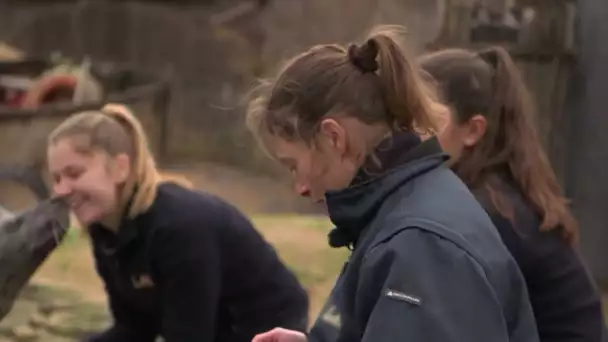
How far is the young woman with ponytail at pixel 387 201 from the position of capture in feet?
3.78

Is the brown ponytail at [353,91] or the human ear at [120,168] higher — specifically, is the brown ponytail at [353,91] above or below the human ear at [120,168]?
above

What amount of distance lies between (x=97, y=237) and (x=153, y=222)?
180mm

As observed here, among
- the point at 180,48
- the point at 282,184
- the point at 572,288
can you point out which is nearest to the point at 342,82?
the point at 572,288

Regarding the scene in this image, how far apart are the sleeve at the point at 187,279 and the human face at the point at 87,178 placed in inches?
5.6

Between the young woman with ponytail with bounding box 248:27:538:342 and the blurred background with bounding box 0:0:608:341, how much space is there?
0.25 meters

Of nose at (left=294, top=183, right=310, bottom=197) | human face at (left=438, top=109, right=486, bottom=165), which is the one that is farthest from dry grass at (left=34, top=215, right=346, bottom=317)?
nose at (left=294, top=183, right=310, bottom=197)

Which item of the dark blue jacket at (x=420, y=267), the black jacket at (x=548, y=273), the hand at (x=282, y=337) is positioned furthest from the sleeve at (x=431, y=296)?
the black jacket at (x=548, y=273)

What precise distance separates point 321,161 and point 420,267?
0.77 feet

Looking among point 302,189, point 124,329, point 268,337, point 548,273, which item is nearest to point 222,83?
point 124,329

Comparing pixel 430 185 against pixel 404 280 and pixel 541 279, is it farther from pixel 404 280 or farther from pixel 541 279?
pixel 541 279

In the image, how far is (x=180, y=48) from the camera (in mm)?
8062

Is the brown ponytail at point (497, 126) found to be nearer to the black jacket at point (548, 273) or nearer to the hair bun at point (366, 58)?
the black jacket at point (548, 273)

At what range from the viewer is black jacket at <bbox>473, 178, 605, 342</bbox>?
1.83 meters

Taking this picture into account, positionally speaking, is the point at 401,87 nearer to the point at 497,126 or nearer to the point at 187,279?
the point at 497,126
